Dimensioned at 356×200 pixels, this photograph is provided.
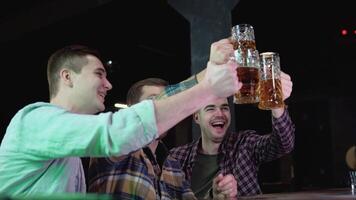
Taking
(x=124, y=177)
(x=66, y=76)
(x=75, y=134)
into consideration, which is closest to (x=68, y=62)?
(x=66, y=76)

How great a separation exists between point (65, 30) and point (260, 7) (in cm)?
302

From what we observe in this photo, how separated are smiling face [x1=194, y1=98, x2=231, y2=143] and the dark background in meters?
2.41

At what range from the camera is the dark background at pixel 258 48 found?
6473 millimetres

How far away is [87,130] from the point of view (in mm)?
1203

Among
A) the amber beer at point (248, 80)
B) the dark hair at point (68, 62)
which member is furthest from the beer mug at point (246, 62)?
the dark hair at point (68, 62)

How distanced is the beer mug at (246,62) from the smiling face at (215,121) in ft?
3.47

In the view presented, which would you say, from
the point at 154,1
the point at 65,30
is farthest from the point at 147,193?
the point at 65,30

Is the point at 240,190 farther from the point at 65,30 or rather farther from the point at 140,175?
the point at 65,30

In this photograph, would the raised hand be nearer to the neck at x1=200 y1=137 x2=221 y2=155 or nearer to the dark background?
the neck at x1=200 y1=137 x2=221 y2=155

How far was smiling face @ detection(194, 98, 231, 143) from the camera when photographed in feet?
9.37

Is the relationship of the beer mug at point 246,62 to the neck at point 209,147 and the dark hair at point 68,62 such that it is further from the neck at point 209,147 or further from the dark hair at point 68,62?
the neck at point 209,147

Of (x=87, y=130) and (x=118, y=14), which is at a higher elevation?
(x=118, y=14)

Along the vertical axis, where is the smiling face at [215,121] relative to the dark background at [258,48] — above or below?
below

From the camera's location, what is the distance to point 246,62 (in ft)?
5.51
